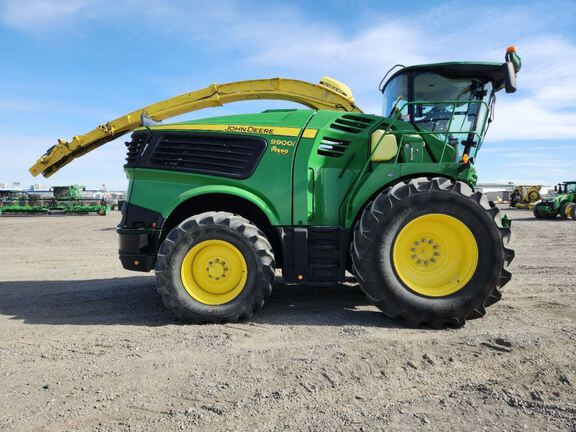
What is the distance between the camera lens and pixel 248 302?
13.7ft

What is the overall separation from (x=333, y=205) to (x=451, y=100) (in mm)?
1868

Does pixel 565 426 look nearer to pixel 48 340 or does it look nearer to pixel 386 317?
pixel 386 317

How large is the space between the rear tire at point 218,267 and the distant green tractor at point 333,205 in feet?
0.04

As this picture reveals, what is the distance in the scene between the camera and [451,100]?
15.8ft

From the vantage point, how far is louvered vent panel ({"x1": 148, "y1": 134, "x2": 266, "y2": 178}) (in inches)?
179

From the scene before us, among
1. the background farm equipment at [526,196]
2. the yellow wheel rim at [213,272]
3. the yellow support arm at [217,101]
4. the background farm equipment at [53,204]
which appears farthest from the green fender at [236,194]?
the background farm equipment at [526,196]

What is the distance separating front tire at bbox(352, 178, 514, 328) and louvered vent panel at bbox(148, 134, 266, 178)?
1388 mm

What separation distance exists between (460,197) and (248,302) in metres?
2.30

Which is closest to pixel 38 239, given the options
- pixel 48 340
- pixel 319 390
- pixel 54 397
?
pixel 48 340

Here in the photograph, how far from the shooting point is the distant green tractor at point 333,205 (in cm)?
404

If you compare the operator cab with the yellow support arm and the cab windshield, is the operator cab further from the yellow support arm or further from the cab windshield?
the yellow support arm

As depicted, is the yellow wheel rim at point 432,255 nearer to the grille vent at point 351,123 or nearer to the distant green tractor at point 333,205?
the distant green tractor at point 333,205

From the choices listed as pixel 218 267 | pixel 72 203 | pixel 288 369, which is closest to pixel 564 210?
pixel 218 267

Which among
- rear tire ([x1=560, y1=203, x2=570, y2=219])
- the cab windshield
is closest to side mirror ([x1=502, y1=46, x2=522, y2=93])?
the cab windshield
